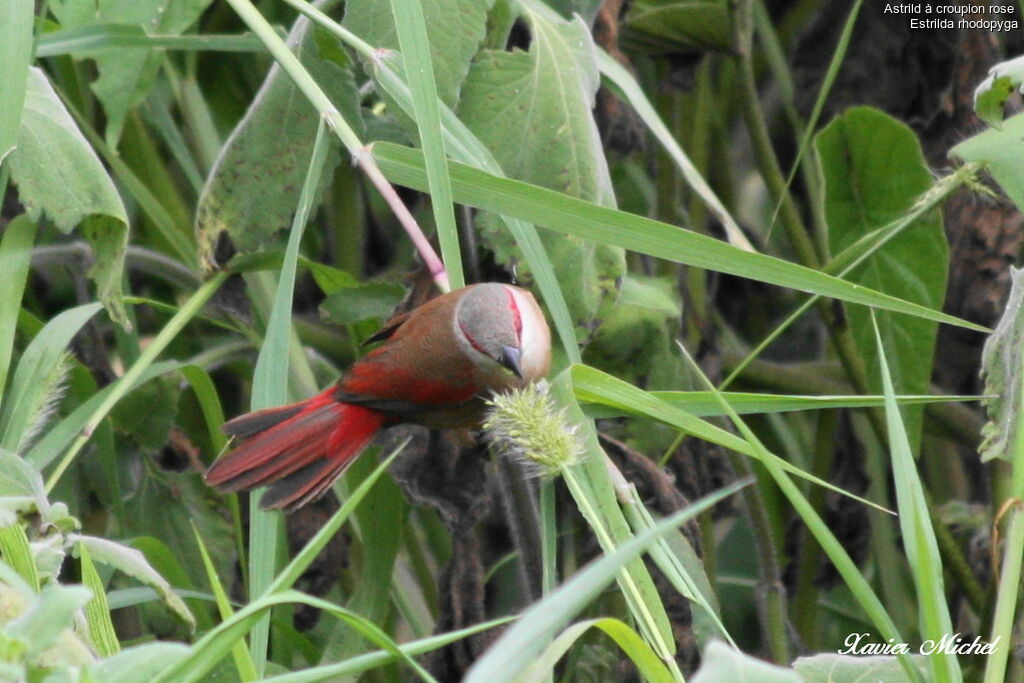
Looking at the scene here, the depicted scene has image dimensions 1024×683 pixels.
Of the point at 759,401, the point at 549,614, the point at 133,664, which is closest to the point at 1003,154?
the point at 759,401

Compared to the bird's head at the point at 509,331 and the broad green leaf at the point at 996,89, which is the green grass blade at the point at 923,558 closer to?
the broad green leaf at the point at 996,89

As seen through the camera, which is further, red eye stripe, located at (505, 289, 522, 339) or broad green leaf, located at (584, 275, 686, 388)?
broad green leaf, located at (584, 275, 686, 388)

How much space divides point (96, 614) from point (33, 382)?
1.27 feet

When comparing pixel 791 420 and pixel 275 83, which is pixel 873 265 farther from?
pixel 275 83

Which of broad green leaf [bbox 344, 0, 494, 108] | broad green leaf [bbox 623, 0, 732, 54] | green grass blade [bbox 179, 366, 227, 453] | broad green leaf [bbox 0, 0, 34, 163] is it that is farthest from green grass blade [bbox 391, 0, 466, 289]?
broad green leaf [bbox 623, 0, 732, 54]

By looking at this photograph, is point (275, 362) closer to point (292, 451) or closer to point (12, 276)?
point (292, 451)

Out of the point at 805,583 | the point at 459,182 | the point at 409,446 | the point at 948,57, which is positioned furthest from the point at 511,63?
the point at 805,583

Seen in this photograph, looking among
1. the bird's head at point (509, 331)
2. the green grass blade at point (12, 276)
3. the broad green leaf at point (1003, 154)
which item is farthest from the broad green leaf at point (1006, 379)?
the green grass blade at point (12, 276)

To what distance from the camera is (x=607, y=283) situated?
1.54m

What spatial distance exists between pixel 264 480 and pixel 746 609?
164 centimetres

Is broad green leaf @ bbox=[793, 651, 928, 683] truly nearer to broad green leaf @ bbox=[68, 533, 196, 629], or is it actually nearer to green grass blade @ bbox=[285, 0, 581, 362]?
green grass blade @ bbox=[285, 0, 581, 362]

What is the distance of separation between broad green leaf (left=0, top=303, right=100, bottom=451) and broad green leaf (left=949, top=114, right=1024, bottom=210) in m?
1.16

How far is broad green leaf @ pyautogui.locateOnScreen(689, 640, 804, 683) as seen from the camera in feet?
2.53

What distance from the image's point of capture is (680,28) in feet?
7.26
